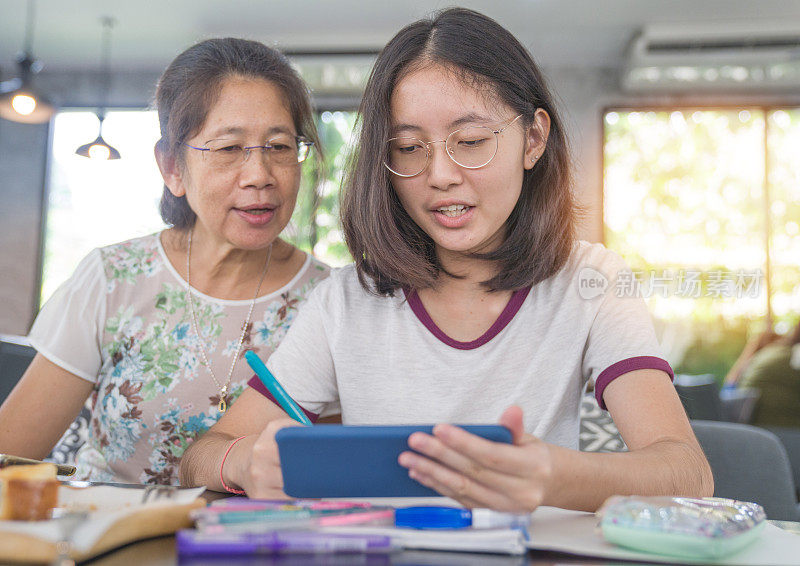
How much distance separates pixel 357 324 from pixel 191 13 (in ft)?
14.8

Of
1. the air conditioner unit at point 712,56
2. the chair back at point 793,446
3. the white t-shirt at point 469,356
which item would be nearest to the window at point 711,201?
the air conditioner unit at point 712,56

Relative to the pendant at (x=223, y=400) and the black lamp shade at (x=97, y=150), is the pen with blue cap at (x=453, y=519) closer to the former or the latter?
the pendant at (x=223, y=400)

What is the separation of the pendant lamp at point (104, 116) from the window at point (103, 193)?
0.22 metres

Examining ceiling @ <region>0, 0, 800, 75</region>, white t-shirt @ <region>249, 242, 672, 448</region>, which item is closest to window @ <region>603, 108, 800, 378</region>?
ceiling @ <region>0, 0, 800, 75</region>

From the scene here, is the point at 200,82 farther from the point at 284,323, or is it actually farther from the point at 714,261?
the point at 714,261

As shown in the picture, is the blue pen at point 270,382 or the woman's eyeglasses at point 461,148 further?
the woman's eyeglasses at point 461,148

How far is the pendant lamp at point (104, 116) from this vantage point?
483 centimetres

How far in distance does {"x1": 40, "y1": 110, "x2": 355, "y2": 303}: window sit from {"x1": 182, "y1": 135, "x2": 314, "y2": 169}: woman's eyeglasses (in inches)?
173

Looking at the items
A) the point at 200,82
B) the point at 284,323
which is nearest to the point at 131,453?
the point at 284,323

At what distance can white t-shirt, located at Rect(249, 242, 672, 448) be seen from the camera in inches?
44.8

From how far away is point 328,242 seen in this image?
19.5ft

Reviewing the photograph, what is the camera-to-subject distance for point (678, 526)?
624mm

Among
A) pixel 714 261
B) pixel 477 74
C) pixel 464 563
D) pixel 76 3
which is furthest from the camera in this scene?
pixel 714 261

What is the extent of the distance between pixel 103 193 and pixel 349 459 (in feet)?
20.2
